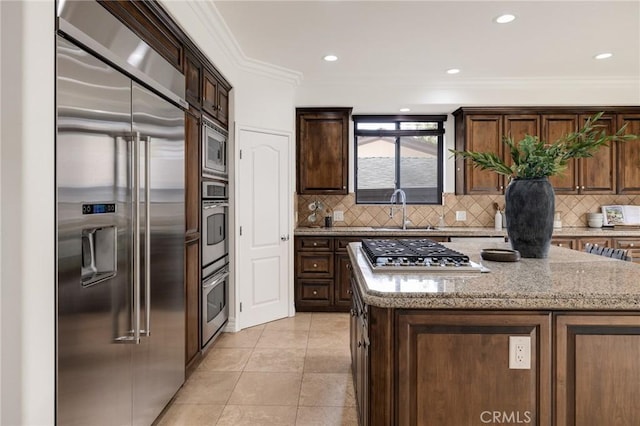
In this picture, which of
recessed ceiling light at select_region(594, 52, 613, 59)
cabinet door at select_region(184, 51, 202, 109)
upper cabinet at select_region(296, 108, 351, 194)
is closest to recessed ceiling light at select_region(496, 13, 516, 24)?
recessed ceiling light at select_region(594, 52, 613, 59)

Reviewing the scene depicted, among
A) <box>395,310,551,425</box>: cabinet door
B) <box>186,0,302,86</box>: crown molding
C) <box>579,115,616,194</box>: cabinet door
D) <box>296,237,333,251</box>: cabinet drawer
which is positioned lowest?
<box>395,310,551,425</box>: cabinet door

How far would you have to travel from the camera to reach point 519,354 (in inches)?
56.6

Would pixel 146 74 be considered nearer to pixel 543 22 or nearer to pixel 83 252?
pixel 83 252

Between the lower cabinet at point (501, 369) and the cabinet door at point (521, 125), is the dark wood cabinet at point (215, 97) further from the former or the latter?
the cabinet door at point (521, 125)

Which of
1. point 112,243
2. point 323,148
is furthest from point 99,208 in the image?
point 323,148

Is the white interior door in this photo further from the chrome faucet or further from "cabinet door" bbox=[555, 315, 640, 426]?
"cabinet door" bbox=[555, 315, 640, 426]

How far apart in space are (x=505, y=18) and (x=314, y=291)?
3.24 metres

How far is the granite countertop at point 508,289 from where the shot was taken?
4.55 ft

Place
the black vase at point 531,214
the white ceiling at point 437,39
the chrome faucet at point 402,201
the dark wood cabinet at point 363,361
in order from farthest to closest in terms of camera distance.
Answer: the chrome faucet at point 402,201 → the white ceiling at point 437,39 → the black vase at point 531,214 → the dark wood cabinet at point 363,361

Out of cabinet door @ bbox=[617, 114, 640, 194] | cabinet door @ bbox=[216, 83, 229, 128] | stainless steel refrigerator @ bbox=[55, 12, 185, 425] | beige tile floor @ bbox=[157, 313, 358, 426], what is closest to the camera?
stainless steel refrigerator @ bbox=[55, 12, 185, 425]

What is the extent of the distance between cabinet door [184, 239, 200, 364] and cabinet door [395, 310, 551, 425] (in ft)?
5.59

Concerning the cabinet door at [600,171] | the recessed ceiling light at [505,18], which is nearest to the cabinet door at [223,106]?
the recessed ceiling light at [505,18]

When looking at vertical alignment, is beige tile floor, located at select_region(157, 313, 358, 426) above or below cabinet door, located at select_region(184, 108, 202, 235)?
below

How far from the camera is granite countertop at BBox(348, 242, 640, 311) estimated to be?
1388 millimetres
